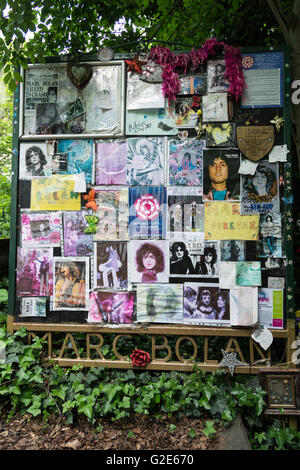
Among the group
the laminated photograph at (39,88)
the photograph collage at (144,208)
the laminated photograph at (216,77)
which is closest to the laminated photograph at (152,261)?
the photograph collage at (144,208)

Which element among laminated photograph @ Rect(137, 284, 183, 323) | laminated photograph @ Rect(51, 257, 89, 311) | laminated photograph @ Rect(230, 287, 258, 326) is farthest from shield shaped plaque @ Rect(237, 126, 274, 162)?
laminated photograph @ Rect(51, 257, 89, 311)

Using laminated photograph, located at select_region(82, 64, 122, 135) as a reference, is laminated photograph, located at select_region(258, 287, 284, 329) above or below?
below

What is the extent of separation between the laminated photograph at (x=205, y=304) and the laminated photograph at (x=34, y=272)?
4.49 feet

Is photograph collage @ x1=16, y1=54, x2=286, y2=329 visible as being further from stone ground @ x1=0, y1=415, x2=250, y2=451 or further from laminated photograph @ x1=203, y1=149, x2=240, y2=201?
stone ground @ x1=0, y1=415, x2=250, y2=451

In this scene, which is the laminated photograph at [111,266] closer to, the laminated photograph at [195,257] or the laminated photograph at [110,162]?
the laminated photograph at [195,257]

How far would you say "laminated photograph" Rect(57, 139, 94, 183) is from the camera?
3.10 meters

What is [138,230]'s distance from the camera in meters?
3.05

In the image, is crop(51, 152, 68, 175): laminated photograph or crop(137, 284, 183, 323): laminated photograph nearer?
crop(137, 284, 183, 323): laminated photograph

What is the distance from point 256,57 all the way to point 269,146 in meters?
0.85

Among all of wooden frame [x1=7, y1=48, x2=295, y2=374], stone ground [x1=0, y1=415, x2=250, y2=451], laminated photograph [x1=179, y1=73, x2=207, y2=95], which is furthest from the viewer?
laminated photograph [x1=179, y1=73, x2=207, y2=95]

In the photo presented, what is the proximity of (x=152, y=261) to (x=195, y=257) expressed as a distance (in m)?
0.41

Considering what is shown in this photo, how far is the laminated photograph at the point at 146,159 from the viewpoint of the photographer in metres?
3.03

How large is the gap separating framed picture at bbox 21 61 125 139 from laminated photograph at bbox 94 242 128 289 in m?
1.10

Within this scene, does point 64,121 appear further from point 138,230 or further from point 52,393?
point 52,393
